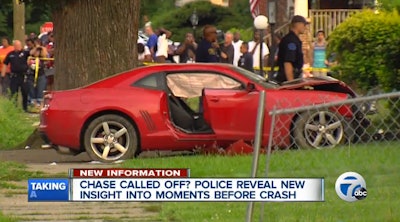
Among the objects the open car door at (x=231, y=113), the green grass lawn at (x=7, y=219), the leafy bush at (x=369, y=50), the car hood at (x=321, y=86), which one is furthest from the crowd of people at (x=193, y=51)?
the green grass lawn at (x=7, y=219)

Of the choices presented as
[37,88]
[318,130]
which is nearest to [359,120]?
[318,130]

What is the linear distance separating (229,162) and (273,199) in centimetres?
627

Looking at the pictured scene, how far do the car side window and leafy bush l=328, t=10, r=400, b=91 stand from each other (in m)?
2.81

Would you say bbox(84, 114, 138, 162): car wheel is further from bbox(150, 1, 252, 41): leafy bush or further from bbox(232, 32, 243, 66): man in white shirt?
bbox(150, 1, 252, 41): leafy bush

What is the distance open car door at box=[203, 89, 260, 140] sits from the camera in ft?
→ 50.1

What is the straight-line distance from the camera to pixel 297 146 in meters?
8.38

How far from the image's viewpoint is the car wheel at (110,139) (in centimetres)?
1538

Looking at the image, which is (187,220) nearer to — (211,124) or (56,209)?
(56,209)

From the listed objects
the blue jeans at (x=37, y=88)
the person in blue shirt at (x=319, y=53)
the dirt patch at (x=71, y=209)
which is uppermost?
the person in blue shirt at (x=319, y=53)

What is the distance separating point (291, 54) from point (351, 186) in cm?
1029

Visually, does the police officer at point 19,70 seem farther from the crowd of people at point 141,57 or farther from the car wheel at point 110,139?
the car wheel at point 110,139

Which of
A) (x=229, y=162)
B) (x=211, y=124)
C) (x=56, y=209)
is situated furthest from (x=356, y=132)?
(x=211, y=124)

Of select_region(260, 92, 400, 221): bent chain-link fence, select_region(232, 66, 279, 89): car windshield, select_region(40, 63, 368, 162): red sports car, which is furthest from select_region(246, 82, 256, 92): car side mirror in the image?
select_region(260, 92, 400, 221): bent chain-link fence

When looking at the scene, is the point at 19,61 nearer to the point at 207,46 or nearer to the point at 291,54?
the point at 207,46
